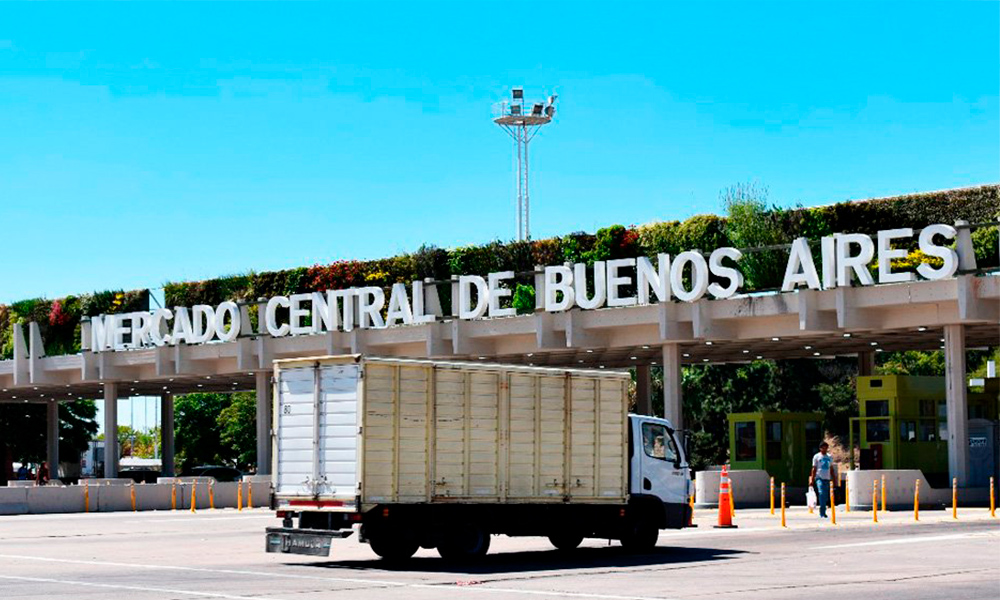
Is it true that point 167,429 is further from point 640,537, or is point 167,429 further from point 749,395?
point 640,537

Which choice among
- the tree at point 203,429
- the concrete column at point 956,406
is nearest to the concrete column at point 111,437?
the concrete column at point 956,406

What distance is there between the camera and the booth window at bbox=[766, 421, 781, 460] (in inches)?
1882

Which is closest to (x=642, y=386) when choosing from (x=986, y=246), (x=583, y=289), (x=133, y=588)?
(x=583, y=289)

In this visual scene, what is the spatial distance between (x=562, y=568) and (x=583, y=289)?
1056 inches

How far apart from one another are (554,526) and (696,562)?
2.58m

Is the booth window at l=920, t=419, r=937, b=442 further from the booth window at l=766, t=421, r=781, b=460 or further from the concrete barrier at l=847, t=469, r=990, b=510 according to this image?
the booth window at l=766, t=421, r=781, b=460

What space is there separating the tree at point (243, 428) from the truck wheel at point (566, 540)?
293 feet

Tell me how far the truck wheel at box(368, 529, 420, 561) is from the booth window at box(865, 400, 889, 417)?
23882mm

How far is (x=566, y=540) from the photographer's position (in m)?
26.2

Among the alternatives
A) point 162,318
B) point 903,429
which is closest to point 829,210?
point 903,429

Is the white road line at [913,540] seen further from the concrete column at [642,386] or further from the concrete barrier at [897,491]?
the concrete column at [642,386]

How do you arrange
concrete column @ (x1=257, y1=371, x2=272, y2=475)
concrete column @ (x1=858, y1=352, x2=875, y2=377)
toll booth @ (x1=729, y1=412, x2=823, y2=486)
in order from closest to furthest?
toll booth @ (x1=729, y1=412, x2=823, y2=486), concrete column @ (x1=858, y1=352, x2=875, y2=377), concrete column @ (x1=257, y1=371, x2=272, y2=475)

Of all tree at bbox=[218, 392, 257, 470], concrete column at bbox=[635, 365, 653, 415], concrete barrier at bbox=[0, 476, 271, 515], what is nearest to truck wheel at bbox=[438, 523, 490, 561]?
concrete barrier at bbox=[0, 476, 271, 515]

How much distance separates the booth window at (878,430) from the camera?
4400 cm
